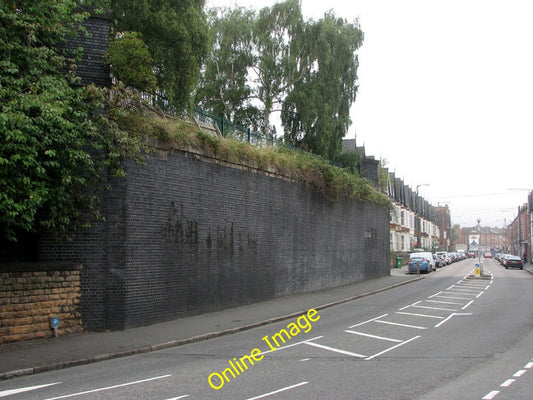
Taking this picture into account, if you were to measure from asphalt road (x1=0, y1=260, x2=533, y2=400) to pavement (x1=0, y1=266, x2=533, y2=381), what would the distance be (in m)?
0.34

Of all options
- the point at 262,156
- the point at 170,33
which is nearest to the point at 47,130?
the point at 170,33

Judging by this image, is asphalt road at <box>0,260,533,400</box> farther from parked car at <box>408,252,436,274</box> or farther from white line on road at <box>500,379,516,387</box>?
parked car at <box>408,252,436,274</box>

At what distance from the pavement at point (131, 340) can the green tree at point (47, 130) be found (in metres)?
2.58

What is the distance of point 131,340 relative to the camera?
473 inches

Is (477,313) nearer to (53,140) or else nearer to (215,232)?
(215,232)

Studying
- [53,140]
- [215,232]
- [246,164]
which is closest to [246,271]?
[215,232]

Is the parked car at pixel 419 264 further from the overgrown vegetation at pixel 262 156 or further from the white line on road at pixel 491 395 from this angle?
the white line on road at pixel 491 395

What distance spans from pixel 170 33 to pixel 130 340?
11047 millimetres

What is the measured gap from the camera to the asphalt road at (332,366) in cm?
756

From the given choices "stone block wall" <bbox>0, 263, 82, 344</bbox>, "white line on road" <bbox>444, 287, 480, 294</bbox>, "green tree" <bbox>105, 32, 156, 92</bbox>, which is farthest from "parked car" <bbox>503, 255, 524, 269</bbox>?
"stone block wall" <bbox>0, 263, 82, 344</bbox>

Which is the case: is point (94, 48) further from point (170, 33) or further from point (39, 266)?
point (39, 266)

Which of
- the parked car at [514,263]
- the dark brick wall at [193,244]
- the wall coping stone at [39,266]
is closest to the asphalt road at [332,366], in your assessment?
the dark brick wall at [193,244]

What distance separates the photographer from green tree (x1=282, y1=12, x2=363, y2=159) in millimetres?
33875

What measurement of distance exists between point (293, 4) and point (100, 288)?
27.1 m
